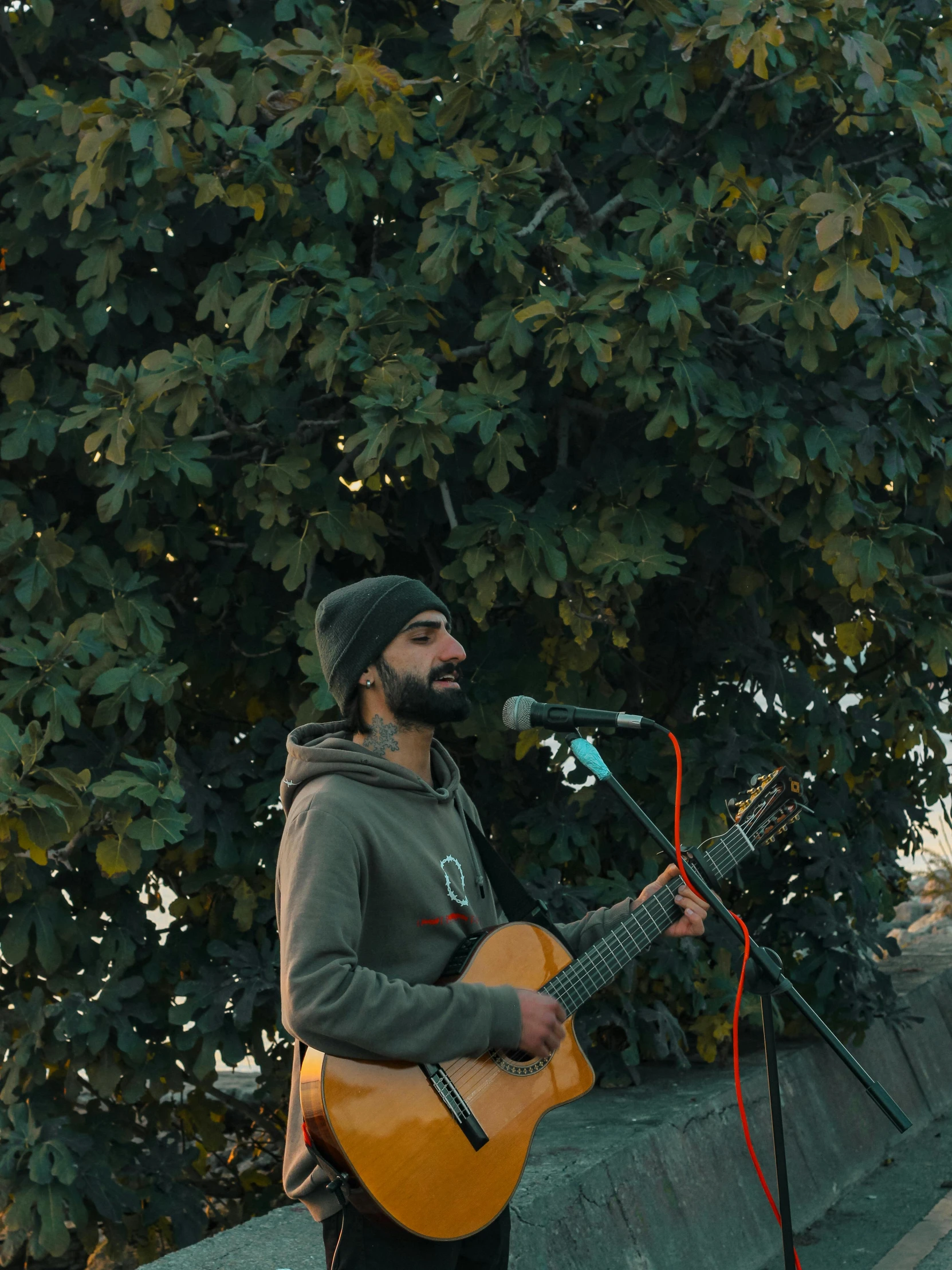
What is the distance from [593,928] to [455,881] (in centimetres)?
48

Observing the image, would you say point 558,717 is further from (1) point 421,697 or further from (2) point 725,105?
(2) point 725,105

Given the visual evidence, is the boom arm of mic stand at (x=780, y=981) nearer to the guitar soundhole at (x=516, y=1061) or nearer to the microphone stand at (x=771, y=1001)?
the microphone stand at (x=771, y=1001)

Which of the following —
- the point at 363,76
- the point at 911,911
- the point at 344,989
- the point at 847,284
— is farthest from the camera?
the point at 911,911

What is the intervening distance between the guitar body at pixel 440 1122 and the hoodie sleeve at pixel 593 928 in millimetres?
276

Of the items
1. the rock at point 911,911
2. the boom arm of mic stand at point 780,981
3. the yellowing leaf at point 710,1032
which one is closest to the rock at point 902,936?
the rock at point 911,911

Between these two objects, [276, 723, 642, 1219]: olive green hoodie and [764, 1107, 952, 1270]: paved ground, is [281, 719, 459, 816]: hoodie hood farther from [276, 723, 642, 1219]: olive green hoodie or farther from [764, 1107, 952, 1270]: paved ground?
[764, 1107, 952, 1270]: paved ground

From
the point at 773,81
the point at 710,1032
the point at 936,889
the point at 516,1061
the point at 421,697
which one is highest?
the point at 773,81

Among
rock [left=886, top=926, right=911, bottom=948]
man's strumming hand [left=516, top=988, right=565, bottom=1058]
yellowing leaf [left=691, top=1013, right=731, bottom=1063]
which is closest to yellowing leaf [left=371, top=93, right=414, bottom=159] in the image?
man's strumming hand [left=516, top=988, right=565, bottom=1058]

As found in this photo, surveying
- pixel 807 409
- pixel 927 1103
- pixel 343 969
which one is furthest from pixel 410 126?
pixel 927 1103

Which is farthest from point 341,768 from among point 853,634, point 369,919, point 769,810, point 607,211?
point 853,634

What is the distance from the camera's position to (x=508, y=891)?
312 centimetres

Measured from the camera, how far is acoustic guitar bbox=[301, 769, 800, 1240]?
264cm

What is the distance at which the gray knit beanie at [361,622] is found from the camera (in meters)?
2.94

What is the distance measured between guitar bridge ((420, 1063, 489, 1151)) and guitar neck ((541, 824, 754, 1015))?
403 mm
